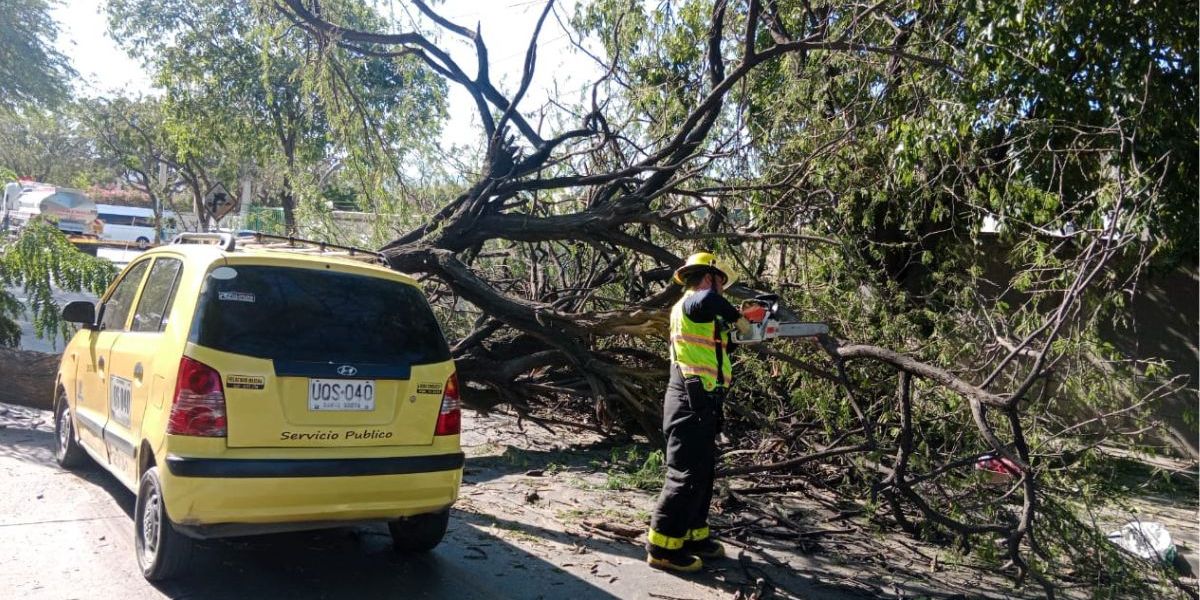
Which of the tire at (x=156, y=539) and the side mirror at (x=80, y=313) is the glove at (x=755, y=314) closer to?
the tire at (x=156, y=539)

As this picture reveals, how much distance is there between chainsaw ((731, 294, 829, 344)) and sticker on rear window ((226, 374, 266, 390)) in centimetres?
268

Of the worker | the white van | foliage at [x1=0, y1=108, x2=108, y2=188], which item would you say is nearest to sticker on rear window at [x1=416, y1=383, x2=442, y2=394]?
the worker

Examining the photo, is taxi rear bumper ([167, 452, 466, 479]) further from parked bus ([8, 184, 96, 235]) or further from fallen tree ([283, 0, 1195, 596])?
parked bus ([8, 184, 96, 235])

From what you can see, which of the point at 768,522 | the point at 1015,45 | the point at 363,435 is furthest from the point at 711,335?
the point at 1015,45

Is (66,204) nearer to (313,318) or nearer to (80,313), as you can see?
(80,313)

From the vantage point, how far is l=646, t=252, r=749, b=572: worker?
484 centimetres

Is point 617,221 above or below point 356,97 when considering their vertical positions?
below

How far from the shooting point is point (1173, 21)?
6.16m

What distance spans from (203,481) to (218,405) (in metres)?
0.33

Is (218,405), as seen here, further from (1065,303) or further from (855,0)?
(855,0)

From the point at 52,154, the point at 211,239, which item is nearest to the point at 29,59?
the point at 211,239

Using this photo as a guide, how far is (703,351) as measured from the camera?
4.95m

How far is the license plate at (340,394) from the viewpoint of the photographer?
13.0 feet

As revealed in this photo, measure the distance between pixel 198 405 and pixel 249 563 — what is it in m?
1.13
